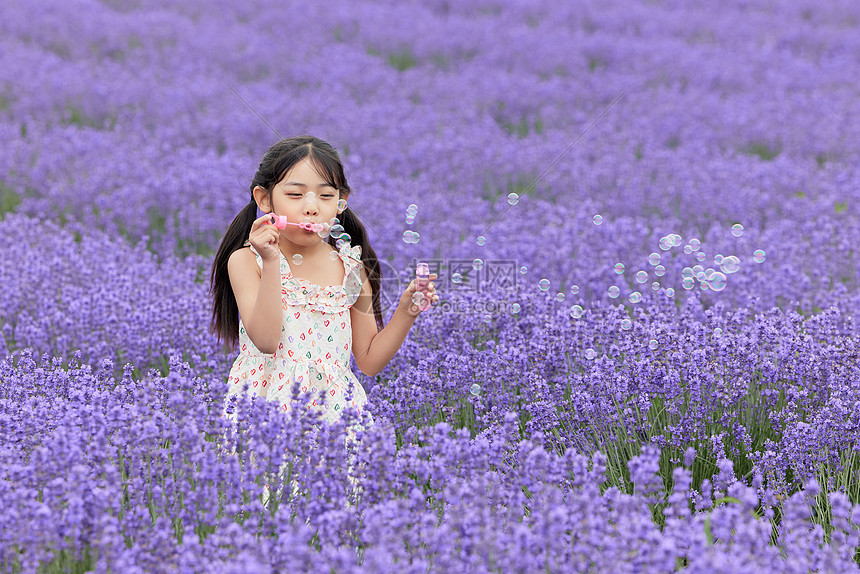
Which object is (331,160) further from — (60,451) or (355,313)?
(60,451)

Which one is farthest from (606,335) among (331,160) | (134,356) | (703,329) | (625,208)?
(625,208)

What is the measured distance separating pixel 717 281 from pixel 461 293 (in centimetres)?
129

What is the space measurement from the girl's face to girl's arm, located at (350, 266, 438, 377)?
0.37 m

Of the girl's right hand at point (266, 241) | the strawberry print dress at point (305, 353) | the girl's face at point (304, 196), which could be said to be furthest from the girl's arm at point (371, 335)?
the girl's right hand at point (266, 241)

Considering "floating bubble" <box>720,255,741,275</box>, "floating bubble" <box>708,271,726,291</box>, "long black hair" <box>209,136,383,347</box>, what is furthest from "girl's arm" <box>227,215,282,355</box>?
"floating bubble" <box>720,255,741,275</box>

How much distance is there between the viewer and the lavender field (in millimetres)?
2014

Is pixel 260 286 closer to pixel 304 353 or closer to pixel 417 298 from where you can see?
pixel 304 353

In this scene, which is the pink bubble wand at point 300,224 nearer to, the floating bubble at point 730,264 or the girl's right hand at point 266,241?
the girl's right hand at point 266,241

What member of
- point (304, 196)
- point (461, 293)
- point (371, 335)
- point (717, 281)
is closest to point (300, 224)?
point (304, 196)

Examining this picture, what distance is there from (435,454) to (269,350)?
845 millimetres

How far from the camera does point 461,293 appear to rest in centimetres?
402

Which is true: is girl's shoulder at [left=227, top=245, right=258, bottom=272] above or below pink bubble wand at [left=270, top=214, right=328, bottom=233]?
below

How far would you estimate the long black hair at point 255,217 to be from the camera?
2.92 m

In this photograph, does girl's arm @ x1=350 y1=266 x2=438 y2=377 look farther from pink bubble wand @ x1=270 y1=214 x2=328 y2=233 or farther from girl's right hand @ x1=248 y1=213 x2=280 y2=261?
girl's right hand @ x1=248 y1=213 x2=280 y2=261
